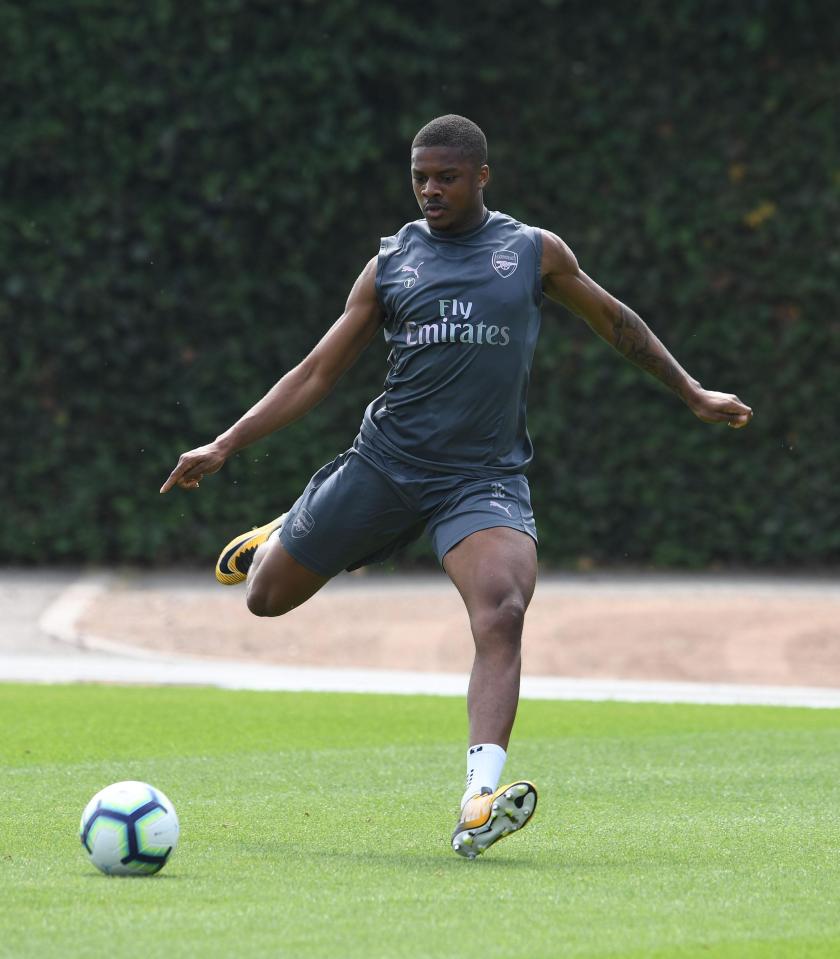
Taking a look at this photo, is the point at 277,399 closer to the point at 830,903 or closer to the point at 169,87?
the point at 830,903

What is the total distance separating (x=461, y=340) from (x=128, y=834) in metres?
2.00

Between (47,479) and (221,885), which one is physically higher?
(221,885)

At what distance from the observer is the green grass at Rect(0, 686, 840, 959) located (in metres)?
4.37

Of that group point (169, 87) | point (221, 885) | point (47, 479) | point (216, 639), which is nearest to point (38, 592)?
point (47, 479)

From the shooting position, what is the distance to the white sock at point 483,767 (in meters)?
5.56

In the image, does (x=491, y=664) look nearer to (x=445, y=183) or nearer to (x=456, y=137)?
(x=445, y=183)

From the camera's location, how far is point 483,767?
5.62 m

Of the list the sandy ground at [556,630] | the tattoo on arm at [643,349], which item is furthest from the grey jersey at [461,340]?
the sandy ground at [556,630]

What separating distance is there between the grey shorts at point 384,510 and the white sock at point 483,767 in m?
0.73

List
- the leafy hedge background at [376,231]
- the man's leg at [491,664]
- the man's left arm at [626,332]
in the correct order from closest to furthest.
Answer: the man's leg at [491,664] < the man's left arm at [626,332] < the leafy hedge background at [376,231]

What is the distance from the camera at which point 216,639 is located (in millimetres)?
13961

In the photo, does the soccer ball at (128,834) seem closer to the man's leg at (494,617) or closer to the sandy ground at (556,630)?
the man's leg at (494,617)

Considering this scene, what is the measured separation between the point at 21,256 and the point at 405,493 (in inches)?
386

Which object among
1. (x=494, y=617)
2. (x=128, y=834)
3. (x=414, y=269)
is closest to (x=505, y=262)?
(x=414, y=269)
